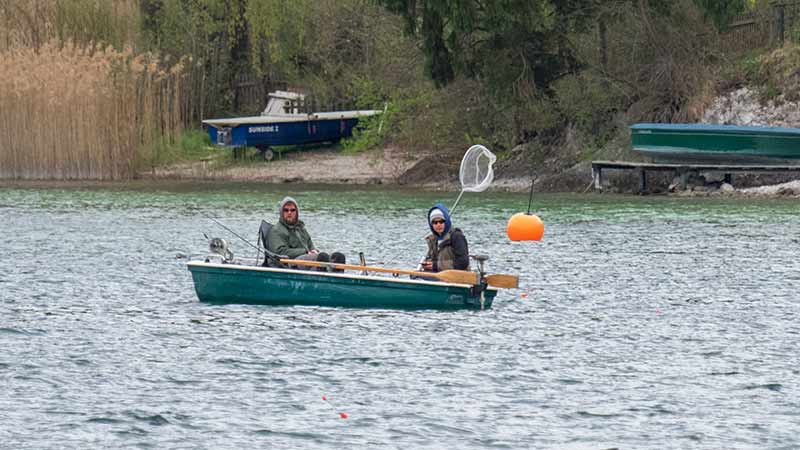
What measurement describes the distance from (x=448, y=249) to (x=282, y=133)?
107ft

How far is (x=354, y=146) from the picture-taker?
54.2 metres

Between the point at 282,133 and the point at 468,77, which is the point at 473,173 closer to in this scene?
the point at 468,77

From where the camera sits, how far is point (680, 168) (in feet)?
147

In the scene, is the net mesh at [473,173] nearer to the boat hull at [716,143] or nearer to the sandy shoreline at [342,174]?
the boat hull at [716,143]

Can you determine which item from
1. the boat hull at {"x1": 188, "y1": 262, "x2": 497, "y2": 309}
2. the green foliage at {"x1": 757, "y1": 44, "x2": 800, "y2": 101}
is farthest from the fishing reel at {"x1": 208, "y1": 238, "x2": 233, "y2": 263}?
the green foliage at {"x1": 757, "y1": 44, "x2": 800, "y2": 101}

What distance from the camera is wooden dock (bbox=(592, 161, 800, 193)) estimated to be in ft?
142

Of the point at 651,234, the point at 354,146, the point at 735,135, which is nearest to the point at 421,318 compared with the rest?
the point at 651,234

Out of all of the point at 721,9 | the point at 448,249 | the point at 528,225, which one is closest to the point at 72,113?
the point at 721,9

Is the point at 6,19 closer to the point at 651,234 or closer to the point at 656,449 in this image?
the point at 651,234

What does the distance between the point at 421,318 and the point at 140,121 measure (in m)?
29.4

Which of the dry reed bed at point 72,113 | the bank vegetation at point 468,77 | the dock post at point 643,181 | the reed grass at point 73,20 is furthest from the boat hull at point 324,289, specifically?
the reed grass at point 73,20

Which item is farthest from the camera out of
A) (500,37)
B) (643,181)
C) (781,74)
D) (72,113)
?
(72,113)

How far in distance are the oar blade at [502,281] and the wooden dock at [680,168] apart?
23.9m

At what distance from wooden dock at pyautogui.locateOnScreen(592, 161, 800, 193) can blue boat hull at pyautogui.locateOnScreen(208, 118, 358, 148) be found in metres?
12.0
